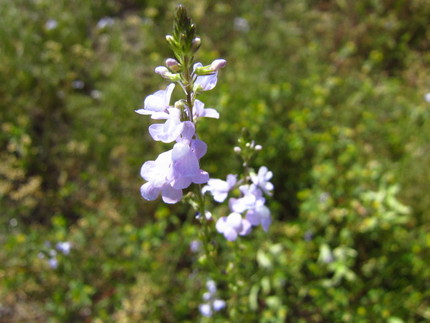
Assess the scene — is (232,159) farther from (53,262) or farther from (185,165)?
(185,165)

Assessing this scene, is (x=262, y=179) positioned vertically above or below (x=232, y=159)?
Result: below

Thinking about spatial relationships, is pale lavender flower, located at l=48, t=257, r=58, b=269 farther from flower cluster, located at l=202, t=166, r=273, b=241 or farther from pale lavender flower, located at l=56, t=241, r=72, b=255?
flower cluster, located at l=202, t=166, r=273, b=241

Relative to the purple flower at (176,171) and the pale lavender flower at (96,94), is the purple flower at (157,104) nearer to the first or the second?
the purple flower at (176,171)

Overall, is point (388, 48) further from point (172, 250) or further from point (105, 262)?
point (105, 262)

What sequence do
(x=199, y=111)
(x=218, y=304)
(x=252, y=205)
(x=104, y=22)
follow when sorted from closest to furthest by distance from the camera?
1. (x=199, y=111)
2. (x=252, y=205)
3. (x=218, y=304)
4. (x=104, y=22)

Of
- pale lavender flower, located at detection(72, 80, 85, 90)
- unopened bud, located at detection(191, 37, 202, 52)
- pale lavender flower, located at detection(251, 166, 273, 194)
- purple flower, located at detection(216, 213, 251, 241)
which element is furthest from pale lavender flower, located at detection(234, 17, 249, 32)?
unopened bud, located at detection(191, 37, 202, 52)

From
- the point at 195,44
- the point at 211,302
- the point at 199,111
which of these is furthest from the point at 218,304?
the point at 195,44
